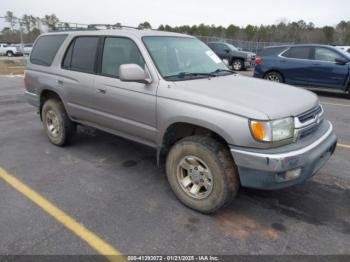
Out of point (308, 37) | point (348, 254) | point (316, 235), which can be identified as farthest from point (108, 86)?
point (308, 37)

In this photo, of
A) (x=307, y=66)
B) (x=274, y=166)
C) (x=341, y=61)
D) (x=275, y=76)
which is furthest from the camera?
(x=275, y=76)

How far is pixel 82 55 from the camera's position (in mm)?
4383

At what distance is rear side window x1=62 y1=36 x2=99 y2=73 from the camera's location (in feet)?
13.8

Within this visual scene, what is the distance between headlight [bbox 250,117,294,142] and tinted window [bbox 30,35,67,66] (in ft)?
11.4

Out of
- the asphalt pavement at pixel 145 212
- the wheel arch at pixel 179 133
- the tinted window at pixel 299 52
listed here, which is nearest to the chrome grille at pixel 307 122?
the wheel arch at pixel 179 133

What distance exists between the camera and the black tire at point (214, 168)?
293 cm

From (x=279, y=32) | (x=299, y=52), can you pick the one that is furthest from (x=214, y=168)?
(x=279, y=32)

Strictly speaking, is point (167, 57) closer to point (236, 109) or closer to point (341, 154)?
point (236, 109)

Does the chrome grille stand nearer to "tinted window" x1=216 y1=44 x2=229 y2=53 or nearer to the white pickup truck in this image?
"tinted window" x1=216 y1=44 x2=229 y2=53

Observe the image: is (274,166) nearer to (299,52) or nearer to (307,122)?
(307,122)

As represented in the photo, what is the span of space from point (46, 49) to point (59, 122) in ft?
4.04

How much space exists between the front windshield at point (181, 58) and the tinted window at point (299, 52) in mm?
7031

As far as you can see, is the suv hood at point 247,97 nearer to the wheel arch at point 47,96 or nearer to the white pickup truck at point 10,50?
the wheel arch at point 47,96

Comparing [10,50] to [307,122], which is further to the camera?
[10,50]
